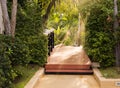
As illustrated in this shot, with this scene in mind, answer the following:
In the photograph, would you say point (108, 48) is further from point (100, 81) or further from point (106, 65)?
point (100, 81)

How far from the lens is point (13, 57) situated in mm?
7953

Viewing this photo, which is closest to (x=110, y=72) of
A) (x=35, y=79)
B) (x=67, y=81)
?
(x=67, y=81)

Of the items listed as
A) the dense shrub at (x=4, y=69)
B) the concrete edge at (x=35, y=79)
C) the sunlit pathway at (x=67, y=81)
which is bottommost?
the sunlit pathway at (x=67, y=81)

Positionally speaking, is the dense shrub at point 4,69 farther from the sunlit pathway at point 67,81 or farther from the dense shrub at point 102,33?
the dense shrub at point 102,33

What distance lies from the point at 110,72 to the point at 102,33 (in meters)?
1.64

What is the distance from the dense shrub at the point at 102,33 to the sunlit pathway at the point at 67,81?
932 mm

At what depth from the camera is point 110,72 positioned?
Result: 31.7 ft

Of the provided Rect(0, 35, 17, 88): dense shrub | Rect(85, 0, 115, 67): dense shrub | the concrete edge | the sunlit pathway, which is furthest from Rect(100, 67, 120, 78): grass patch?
Rect(0, 35, 17, 88): dense shrub

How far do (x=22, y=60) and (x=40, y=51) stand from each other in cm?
247

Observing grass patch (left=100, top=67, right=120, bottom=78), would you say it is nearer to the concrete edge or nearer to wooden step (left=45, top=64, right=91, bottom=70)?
wooden step (left=45, top=64, right=91, bottom=70)

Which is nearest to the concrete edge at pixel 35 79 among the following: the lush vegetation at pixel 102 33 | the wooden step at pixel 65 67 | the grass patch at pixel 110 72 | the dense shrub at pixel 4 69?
the wooden step at pixel 65 67

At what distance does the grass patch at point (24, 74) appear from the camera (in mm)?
8300

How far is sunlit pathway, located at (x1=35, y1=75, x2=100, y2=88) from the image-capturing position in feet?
28.7

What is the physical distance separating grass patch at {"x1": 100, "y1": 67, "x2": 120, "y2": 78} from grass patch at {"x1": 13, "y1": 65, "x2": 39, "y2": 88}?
2.60m
